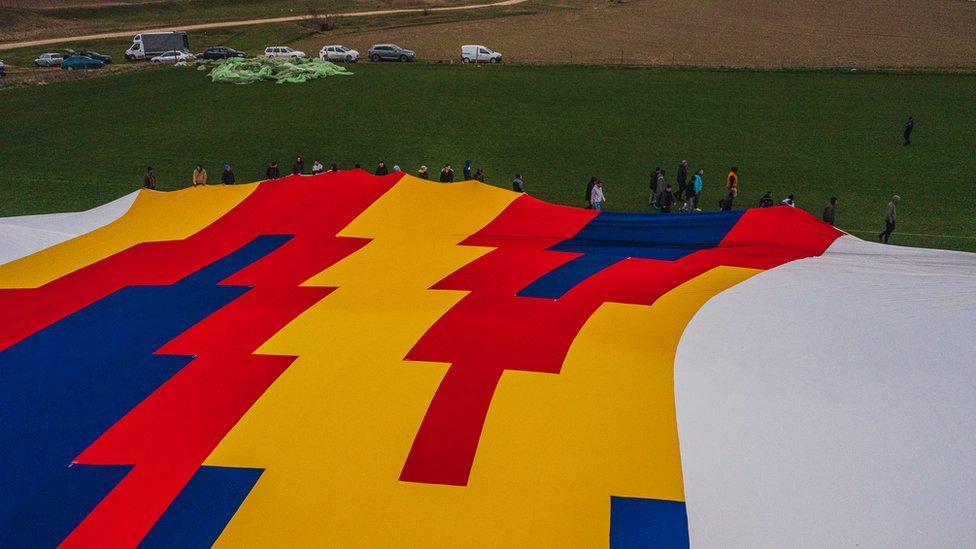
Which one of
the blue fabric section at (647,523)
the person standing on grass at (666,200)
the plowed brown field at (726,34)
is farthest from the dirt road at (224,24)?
the blue fabric section at (647,523)

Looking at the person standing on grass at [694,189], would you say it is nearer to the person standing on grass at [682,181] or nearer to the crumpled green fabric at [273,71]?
the person standing on grass at [682,181]

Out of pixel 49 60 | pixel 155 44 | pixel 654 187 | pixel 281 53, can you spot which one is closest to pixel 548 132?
pixel 654 187

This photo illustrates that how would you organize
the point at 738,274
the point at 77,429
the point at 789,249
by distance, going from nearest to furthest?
the point at 77,429 < the point at 738,274 < the point at 789,249

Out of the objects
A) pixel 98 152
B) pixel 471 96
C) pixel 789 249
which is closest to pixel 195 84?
pixel 98 152

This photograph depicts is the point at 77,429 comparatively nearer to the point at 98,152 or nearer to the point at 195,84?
the point at 98,152

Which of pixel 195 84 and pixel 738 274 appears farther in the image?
pixel 195 84

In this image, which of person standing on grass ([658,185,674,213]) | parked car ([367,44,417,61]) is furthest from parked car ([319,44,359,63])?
person standing on grass ([658,185,674,213])
